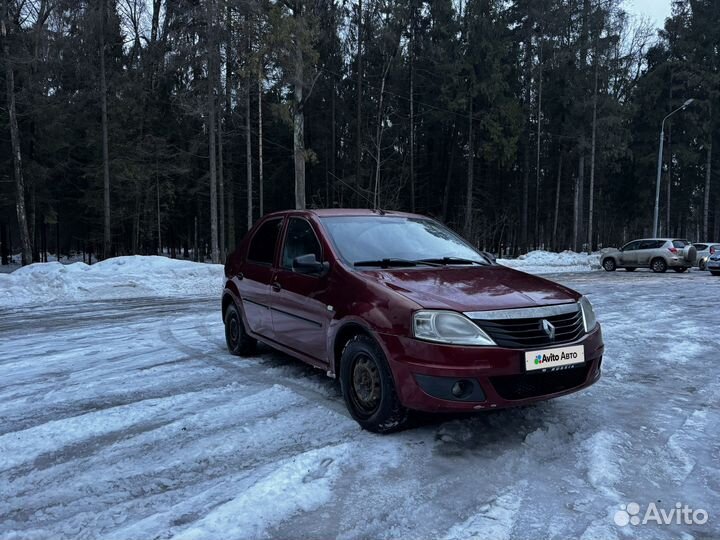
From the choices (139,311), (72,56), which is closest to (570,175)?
(72,56)

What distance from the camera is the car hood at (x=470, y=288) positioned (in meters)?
Result: 3.80

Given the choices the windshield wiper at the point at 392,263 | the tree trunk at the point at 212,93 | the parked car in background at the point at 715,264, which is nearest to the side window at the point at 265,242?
the windshield wiper at the point at 392,263

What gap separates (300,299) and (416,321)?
158cm

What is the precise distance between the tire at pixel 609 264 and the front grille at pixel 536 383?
24824 mm

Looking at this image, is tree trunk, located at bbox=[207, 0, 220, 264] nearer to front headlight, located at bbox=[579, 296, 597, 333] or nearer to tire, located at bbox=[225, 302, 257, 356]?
tire, located at bbox=[225, 302, 257, 356]

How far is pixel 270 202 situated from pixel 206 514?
145 ft

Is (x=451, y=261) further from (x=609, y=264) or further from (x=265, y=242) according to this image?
(x=609, y=264)

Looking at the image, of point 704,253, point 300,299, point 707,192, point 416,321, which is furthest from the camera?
point 707,192

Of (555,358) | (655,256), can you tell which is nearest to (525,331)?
(555,358)

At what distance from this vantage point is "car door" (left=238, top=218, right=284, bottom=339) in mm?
5758

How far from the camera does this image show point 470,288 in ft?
13.5

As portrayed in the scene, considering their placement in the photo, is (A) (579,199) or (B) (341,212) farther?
(A) (579,199)

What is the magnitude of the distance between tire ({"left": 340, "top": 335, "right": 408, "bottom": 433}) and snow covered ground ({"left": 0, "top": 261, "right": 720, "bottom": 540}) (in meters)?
0.13

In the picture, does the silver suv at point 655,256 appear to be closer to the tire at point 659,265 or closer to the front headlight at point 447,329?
the tire at point 659,265
